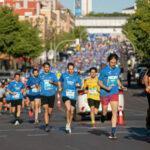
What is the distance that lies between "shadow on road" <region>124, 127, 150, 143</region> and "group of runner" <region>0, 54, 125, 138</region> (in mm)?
503

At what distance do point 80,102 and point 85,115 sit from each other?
124 centimetres

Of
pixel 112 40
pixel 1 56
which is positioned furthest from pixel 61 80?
pixel 112 40

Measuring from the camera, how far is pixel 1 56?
10194 centimetres

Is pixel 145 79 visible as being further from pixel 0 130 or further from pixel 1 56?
pixel 1 56

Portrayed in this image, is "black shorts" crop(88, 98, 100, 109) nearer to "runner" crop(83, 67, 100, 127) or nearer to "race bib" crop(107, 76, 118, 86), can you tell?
"runner" crop(83, 67, 100, 127)

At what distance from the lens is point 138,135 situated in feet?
60.6

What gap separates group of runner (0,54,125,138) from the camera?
58.2 feet

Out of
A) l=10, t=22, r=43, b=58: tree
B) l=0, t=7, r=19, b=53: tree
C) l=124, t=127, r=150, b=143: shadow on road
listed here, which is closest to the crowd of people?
l=124, t=127, r=150, b=143: shadow on road

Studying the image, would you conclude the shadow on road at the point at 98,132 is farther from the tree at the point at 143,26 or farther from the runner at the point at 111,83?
the tree at the point at 143,26

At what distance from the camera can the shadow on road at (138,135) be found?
17506 mm

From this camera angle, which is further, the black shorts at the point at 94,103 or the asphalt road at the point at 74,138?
the black shorts at the point at 94,103

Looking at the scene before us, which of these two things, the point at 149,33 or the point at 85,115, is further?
the point at 149,33

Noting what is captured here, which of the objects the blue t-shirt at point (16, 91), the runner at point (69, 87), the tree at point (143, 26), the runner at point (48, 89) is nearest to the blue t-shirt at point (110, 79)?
the runner at point (69, 87)

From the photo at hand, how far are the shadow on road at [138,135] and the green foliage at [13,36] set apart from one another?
6602 centimetres
